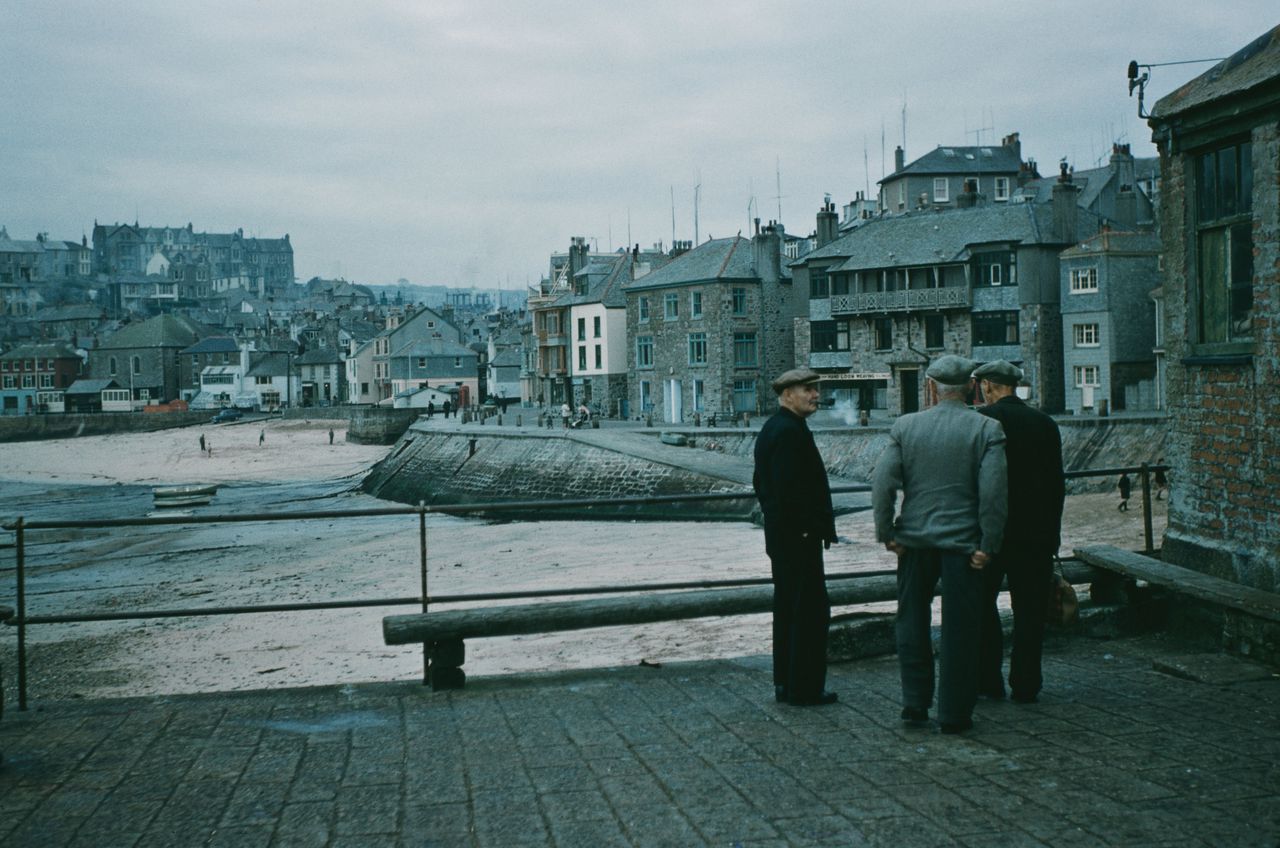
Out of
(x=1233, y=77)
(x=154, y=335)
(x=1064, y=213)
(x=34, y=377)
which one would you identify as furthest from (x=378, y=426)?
(x=1233, y=77)

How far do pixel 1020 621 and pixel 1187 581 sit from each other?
189 centimetres

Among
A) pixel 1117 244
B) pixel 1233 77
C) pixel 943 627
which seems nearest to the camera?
pixel 943 627

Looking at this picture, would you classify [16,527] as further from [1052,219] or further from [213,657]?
[1052,219]

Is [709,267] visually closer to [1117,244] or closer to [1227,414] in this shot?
[1117,244]

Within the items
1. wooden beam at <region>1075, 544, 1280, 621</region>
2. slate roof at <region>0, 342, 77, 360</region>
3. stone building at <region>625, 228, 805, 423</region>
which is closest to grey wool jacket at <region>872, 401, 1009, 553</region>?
wooden beam at <region>1075, 544, 1280, 621</region>

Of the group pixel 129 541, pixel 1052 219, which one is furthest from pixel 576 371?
pixel 129 541

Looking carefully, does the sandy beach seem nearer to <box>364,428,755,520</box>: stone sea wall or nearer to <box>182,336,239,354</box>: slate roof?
<box>364,428,755,520</box>: stone sea wall

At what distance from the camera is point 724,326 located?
60.6 m

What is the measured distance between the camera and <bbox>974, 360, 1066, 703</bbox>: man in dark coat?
652cm

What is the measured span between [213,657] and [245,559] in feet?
41.6

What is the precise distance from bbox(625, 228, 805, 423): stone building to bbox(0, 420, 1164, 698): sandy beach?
71.4 ft

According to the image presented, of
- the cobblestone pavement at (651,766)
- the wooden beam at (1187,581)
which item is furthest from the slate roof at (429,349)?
the cobblestone pavement at (651,766)

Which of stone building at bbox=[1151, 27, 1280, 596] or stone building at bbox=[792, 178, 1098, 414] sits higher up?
stone building at bbox=[792, 178, 1098, 414]

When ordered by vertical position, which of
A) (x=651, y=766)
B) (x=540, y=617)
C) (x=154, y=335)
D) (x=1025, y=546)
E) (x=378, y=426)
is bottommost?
(x=651, y=766)
